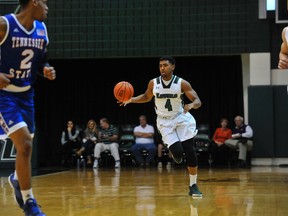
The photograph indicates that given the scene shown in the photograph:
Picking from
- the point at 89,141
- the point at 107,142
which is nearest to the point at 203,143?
the point at 107,142

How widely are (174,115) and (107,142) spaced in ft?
24.4

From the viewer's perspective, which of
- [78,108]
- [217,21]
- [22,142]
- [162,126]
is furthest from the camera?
[78,108]

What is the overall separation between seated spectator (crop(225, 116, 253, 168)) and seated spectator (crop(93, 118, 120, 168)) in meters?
2.91

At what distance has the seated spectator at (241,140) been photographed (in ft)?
45.6

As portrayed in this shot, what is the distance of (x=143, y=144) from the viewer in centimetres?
1443

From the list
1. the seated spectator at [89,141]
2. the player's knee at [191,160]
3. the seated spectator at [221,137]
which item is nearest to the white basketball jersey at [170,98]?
the player's knee at [191,160]

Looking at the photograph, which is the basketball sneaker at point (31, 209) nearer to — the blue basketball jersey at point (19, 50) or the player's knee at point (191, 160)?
the blue basketball jersey at point (19, 50)

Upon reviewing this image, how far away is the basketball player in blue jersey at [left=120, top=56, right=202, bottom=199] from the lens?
282 inches

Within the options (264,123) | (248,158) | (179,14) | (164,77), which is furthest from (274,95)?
(164,77)

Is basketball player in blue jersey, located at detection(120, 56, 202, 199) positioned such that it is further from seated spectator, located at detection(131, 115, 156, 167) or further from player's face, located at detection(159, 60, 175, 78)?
seated spectator, located at detection(131, 115, 156, 167)

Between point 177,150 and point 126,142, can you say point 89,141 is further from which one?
point 177,150

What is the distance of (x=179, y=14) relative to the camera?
47.9 ft

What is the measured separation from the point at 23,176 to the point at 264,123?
1109 cm

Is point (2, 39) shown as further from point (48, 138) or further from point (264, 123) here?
point (48, 138)
